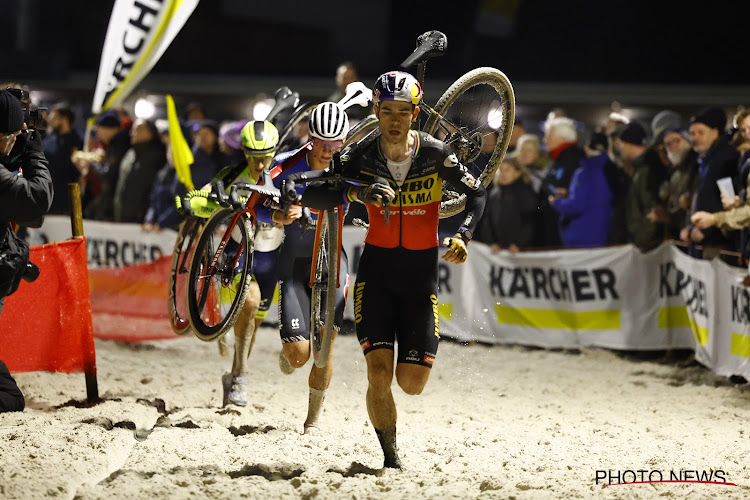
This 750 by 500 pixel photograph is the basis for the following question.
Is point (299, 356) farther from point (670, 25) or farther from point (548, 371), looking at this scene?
point (670, 25)

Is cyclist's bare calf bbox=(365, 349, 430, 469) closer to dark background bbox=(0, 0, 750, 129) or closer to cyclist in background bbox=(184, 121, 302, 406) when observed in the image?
cyclist in background bbox=(184, 121, 302, 406)

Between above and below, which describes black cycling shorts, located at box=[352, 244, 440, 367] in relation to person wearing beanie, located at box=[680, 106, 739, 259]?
below

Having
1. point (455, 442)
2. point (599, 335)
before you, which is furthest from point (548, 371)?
point (455, 442)

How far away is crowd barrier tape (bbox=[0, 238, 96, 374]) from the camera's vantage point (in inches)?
320

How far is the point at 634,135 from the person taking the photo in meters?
11.2

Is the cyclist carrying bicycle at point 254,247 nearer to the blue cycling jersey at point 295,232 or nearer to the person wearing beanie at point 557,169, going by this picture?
the blue cycling jersey at point 295,232

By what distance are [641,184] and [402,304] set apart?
546 centimetres

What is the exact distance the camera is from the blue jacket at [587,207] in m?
11.2

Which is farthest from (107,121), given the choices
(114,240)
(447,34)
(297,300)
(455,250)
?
(447,34)

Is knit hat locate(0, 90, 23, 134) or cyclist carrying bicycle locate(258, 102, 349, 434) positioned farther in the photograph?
cyclist carrying bicycle locate(258, 102, 349, 434)

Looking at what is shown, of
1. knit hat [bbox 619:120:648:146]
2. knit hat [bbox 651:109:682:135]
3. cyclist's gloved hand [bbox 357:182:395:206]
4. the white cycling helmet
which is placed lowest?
cyclist's gloved hand [bbox 357:182:395:206]

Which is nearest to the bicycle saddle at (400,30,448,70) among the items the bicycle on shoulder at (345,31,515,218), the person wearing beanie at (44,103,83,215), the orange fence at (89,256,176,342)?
the bicycle on shoulder at (345,31,515,218)

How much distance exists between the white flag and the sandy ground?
9.74 ft

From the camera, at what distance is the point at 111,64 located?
31.5 ft
